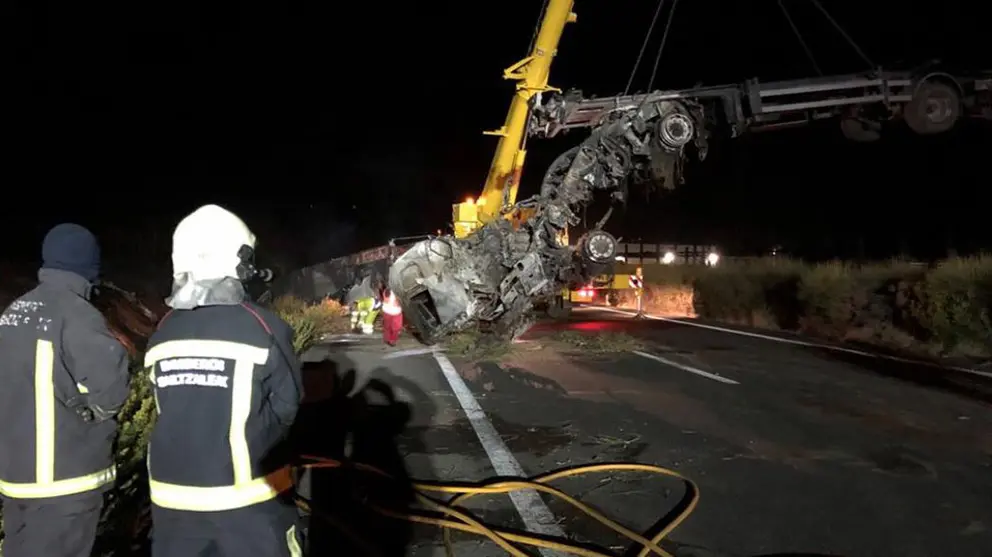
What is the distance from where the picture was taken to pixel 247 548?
2365 millimetres

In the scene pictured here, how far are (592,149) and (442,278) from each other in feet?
10.9

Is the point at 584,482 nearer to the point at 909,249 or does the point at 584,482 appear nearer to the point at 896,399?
the point at 896,399

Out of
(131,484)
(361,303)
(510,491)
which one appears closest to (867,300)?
(361,303)

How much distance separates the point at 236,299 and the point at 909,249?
109 ft

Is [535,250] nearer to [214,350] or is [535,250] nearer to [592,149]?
[592,149]

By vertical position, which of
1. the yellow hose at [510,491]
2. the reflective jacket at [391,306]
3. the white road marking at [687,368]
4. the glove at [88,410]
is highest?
the reflective jacket at [391,306]

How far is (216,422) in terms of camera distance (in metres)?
2.38

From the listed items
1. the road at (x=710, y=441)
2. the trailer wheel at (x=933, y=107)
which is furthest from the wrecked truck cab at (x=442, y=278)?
the trailer wheel at (x=933, y=107)

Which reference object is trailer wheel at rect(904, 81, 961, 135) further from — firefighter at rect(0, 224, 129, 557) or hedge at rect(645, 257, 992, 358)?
firefighter at rect(0, 224, 129, 557)

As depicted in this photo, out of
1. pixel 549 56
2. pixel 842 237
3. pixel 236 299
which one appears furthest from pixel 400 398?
pixel 842 237

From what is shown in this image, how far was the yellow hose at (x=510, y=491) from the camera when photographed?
13.5 feet

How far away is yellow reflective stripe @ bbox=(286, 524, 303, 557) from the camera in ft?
8.17

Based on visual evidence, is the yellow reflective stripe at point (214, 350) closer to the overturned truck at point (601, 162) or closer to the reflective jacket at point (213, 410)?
the reflective jacket at point (213, 410)

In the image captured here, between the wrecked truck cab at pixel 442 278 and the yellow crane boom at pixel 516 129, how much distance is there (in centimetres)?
164
